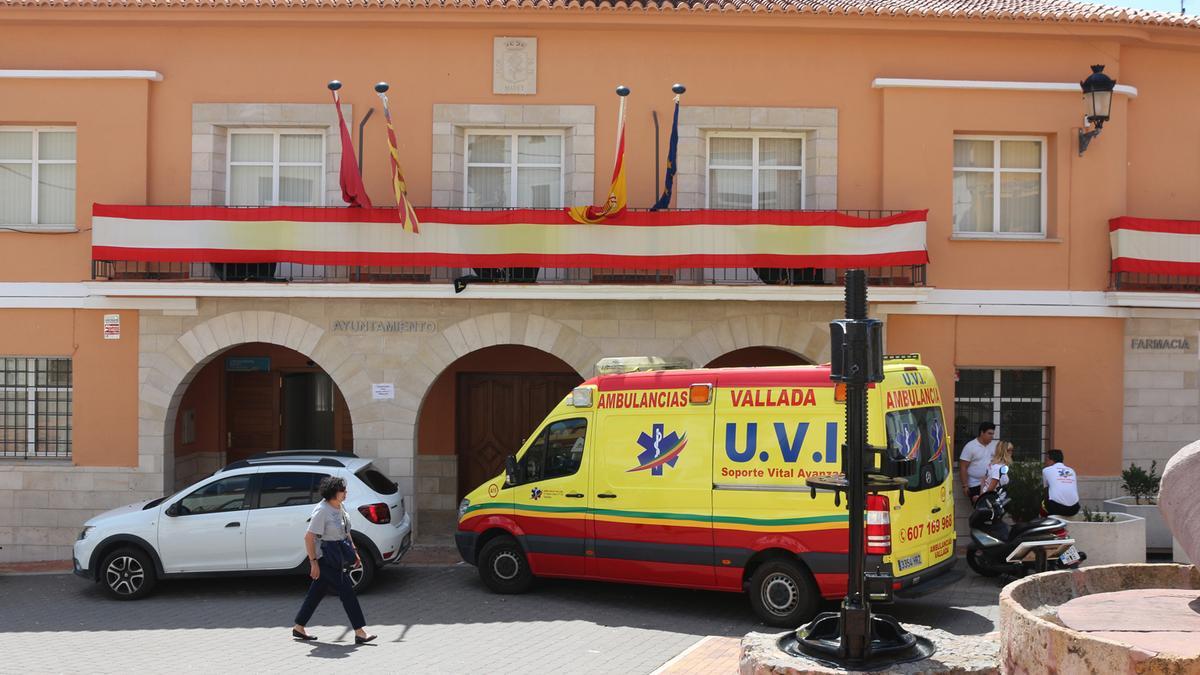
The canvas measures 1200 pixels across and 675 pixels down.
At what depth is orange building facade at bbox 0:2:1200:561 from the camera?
51.9ft

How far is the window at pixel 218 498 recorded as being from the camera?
1305 centimetres

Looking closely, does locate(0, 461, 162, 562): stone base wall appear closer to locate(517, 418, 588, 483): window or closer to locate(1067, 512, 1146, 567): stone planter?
locate(517, 418, 588, 483): window

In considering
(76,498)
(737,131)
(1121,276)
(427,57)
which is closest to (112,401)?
(76,498)

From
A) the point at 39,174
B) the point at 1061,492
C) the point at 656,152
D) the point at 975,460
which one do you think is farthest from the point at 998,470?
the point at 39,174

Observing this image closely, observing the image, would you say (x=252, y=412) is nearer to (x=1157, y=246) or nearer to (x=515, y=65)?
(x=515, y=65)

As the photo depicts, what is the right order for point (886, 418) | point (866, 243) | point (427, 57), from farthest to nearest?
point (427, 57), point (866, 243), point (886, 418)

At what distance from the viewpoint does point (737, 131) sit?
16.5 m

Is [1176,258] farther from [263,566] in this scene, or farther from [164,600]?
[164,600]

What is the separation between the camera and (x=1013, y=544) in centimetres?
1294

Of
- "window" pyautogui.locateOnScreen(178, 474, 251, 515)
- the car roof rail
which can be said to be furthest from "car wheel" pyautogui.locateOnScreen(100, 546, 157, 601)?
the car roof rail

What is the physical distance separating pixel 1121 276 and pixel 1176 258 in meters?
0.71

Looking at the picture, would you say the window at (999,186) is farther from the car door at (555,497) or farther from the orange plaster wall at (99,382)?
the orange plaster wall at (99,382)

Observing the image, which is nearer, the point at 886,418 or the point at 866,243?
the point at 886,418

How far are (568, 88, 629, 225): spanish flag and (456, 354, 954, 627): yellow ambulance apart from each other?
9.50 ft
